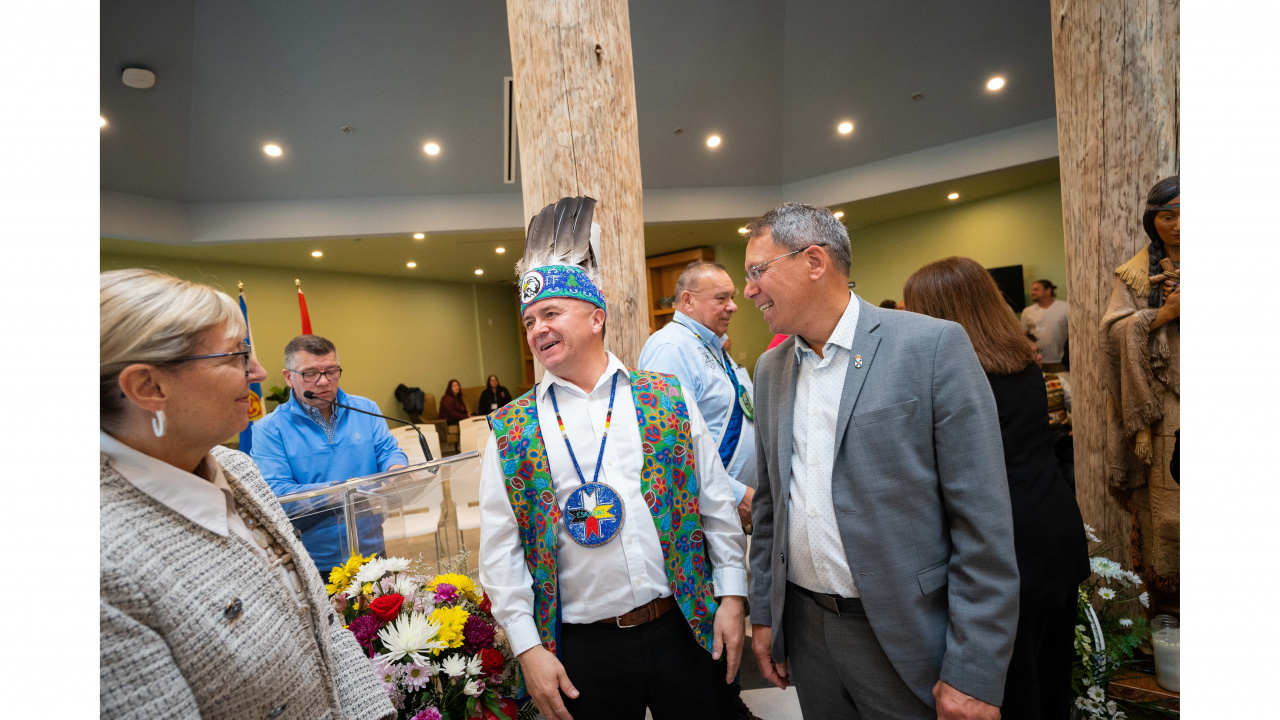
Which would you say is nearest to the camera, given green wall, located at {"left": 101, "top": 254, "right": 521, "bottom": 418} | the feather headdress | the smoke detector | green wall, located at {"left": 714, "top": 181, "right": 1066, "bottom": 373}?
the feather headdress

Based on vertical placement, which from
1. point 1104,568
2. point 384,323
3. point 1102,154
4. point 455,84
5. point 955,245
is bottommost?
point 1104,568

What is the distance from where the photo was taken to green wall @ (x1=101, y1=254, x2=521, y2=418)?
9.14 meters

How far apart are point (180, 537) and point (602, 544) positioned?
816 millimetres

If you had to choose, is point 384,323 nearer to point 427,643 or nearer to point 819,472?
point 427,643

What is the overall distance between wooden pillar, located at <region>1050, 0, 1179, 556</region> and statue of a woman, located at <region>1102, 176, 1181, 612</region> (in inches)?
5.7

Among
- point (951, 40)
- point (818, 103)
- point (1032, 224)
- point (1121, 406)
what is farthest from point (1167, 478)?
point (1032, 224)

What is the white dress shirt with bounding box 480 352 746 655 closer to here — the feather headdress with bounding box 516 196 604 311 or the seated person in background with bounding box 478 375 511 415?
Answer: the feather headdress with bounding box 516 196 604 311

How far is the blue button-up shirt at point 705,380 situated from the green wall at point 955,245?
7395 millimetres

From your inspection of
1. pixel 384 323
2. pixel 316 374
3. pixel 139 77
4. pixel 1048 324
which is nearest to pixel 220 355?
pixel 316 374

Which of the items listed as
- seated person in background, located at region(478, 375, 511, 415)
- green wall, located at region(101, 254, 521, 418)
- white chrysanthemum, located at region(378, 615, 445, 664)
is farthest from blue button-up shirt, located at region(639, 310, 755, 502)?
seated person in background, located at region(478, 375, 511, 415)

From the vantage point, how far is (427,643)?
144 centimetres

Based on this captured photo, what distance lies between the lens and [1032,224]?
26.8 ft

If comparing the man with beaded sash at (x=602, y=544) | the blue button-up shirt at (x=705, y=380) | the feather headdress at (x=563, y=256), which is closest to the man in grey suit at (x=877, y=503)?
the man with beaded sash at (x=602, y=544)

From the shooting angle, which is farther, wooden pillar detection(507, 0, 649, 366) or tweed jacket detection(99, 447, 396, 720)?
wooden pillar detection(507, 0, 649, 366)
